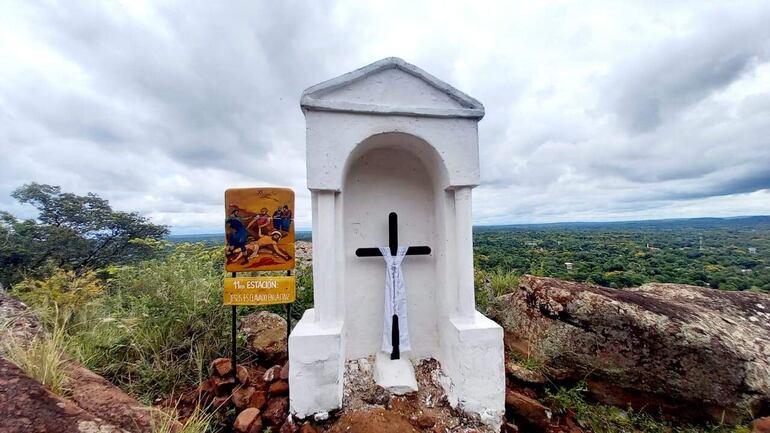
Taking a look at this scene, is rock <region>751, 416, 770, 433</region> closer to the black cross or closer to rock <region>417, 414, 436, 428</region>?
rock <region>417, 414, 436, 428</region>

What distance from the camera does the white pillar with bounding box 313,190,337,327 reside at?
3072 mm

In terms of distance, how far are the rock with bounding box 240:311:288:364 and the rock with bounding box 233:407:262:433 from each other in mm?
940

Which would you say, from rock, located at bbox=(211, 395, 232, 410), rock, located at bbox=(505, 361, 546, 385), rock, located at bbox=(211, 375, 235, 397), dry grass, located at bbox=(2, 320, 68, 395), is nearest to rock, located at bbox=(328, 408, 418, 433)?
rock, located at bbox=(211, 395, 232, 410)

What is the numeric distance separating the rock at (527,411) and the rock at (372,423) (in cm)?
123

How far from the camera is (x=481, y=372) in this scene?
303 centimetres

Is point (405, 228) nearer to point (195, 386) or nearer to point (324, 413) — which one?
point (324, 413)

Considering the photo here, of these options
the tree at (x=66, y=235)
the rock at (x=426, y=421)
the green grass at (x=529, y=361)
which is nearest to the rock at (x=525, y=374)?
the green grass at (x=529, y=361)

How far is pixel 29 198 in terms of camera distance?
39.6 feet

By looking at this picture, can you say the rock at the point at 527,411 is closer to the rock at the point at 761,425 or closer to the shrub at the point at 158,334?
the rock at the point at 761,425

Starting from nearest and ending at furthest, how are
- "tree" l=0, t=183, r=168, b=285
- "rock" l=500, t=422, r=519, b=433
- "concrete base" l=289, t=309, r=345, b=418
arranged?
"concrete base" l=289, t=309, r=345, b=418 < "rock" l=500, t=422, r=519, b=433 < "tree" l=0, t=183, r=168, b=285

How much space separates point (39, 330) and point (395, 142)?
4.82m

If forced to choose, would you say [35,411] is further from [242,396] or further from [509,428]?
[509,428]

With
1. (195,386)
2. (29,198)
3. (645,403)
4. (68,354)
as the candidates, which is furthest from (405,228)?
(29,198)

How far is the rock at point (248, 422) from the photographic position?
272cm
